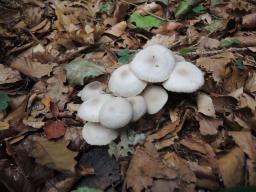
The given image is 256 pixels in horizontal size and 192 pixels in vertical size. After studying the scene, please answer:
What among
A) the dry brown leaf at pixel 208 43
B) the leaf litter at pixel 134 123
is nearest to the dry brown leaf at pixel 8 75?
the leaf litter at pixel 134 123

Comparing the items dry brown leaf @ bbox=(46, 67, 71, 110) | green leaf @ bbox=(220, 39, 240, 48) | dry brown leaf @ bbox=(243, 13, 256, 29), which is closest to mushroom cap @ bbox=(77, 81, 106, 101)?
dry brown leaf @ bbox=(46, 67, 71, 110)

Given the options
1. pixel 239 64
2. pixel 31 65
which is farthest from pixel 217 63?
pixel 31 65

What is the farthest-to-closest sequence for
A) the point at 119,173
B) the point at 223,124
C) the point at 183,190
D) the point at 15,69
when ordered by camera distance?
the point at 15,69 < the point at 223,124 < the point at 119,173 < the point at 183,190

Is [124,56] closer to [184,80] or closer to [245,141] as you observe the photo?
[184,80]

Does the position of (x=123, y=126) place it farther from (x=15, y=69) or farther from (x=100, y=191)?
(x=15, y=69)

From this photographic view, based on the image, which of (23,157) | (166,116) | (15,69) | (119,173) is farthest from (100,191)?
(15,69)

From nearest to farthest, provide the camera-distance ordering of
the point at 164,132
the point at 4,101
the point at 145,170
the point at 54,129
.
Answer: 1. the point at 145,170
2. the point at 164,132
3. the point at 54,129
4. the point at 4,101
